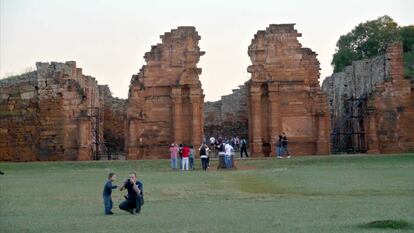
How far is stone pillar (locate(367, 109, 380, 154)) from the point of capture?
45344mm

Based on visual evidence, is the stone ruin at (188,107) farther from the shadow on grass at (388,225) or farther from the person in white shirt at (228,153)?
the shadow on grass at (388,225)

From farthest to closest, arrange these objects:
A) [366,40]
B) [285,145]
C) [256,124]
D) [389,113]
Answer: [366,40] → [389,113] → [256,124] → [285,145]

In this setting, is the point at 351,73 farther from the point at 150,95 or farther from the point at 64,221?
the point at 64,221

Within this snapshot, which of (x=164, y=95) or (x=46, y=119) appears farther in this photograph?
(x=46, y=119)

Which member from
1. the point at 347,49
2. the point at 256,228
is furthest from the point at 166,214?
the point at 347,49

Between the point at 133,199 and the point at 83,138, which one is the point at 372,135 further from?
the point at 133,199

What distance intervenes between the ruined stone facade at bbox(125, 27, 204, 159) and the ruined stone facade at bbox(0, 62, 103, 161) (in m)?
2.61

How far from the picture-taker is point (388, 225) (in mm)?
16094

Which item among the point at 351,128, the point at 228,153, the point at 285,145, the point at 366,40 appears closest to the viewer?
the point at 228,153

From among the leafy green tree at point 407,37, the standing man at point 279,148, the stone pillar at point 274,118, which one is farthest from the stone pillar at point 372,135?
the leafy green tree at point 407,37

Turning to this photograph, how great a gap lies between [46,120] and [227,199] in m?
26.0

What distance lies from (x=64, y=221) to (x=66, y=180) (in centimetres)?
1354

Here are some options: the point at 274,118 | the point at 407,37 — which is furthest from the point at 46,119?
the point at 407,37

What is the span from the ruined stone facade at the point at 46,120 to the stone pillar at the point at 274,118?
9.54 metres
